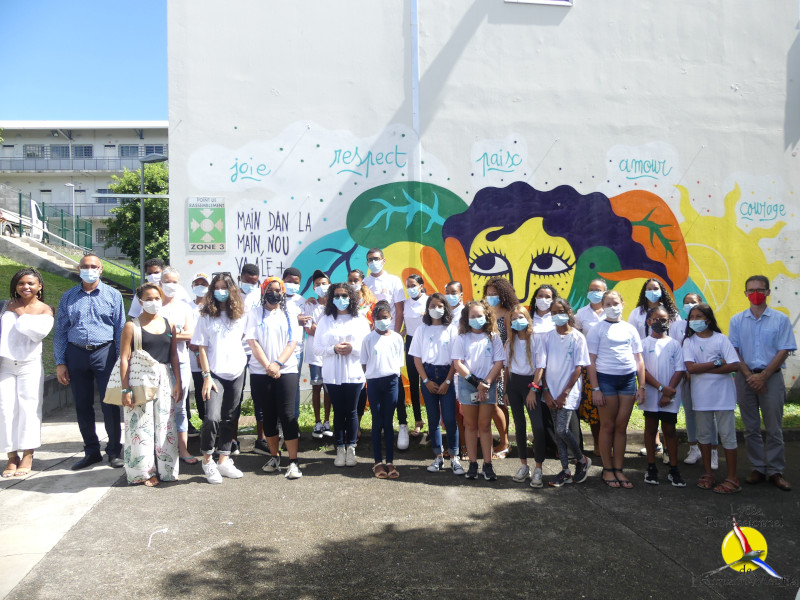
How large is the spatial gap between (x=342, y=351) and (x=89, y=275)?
2663 mm

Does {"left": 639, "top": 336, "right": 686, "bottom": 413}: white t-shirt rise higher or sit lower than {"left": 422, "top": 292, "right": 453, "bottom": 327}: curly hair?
lower

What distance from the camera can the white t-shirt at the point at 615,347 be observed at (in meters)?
5.79

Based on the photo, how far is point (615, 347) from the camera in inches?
229

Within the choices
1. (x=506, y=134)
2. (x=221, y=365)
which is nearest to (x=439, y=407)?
(x=221, y=365)

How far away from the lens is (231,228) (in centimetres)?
879

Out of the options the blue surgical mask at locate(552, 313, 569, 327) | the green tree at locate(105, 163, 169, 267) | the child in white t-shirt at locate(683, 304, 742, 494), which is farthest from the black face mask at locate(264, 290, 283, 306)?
the green tree at locate(105, 163, 169, 267)

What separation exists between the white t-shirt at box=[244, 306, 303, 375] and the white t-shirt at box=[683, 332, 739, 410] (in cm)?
388

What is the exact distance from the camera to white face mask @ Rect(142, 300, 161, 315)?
5758mm

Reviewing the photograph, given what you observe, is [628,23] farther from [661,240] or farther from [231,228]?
[231,228]

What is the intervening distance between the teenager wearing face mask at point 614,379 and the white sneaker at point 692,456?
4.25 feet

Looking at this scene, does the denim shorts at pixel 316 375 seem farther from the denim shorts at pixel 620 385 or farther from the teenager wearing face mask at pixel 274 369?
the denim shorts at pixel 620 385

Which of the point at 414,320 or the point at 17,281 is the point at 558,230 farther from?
the point at 17,281

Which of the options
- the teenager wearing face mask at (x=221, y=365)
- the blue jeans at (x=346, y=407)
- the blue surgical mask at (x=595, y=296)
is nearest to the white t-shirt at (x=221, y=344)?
the teenager wearing face mask at (x=221, y=365)

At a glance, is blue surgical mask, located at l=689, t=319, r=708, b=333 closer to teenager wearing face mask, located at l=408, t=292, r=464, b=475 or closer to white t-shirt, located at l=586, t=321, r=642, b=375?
white t-shirt, located at l=586, t=321, r=642, b=375
